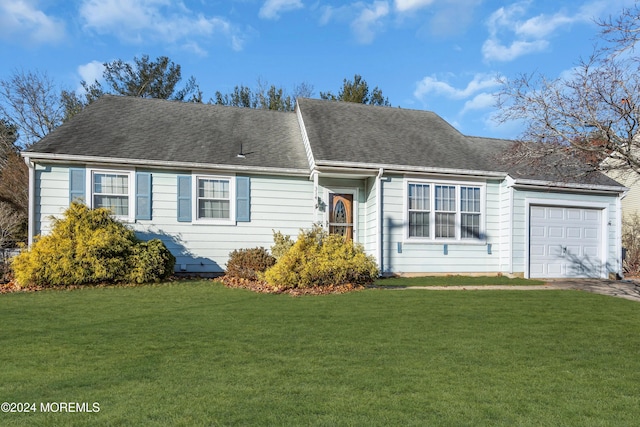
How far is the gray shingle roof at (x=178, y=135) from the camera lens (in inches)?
508

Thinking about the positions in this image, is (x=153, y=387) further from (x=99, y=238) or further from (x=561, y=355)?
(x=99, y=238)

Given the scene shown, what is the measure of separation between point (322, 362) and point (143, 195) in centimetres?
936

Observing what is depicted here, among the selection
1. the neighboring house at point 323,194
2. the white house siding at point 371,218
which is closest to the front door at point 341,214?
the neighboring house at point 323,194

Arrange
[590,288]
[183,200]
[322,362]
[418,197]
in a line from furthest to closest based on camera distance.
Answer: [418,197] < [183,200] < [590,288] < [322,362]

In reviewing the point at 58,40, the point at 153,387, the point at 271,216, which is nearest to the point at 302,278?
the point at 271,216

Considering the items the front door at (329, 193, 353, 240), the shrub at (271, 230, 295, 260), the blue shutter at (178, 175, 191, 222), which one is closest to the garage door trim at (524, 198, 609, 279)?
the front door at (329, 193, 353, 240)

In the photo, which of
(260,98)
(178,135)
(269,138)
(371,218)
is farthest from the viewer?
(260,98)

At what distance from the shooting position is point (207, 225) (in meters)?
13.3

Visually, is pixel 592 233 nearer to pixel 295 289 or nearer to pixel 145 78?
pixel 295 289

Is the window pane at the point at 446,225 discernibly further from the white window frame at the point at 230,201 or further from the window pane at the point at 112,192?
the window pane at the point at 112,192

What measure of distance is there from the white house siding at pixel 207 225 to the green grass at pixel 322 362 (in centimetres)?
430

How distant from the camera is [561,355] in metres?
5.35

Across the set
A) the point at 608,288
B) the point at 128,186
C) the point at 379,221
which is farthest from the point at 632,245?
the point at 128,186

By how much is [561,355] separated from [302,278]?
19.6 ft
